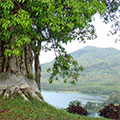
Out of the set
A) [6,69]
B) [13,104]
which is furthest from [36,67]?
[13,104]

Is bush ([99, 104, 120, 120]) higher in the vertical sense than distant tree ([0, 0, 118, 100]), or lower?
lower

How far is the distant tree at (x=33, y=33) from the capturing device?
8719mm

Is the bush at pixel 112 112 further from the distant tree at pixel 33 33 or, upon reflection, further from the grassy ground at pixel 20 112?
the grassy ground at pixel 20 112

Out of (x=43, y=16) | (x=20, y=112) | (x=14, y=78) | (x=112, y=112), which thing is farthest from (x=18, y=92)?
(x=112, y=112)

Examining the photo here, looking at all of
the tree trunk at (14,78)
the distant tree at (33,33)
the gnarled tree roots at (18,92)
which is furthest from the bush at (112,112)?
the gnarled tree roots at (18,92)

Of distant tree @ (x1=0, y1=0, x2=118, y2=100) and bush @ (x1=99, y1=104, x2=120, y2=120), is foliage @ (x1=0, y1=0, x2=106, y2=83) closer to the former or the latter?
distant tree @ (x1=0, y1=0, x2=118, y2=100)

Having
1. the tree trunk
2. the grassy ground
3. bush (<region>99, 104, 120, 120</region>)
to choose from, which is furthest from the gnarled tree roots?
bush (<region>99, 104, 120, 120</region>)

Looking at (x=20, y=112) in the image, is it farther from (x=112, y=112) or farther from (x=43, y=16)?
(x=112, y=112)

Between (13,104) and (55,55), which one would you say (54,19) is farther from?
(55,55)

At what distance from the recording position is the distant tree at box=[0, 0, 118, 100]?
28.6 feet

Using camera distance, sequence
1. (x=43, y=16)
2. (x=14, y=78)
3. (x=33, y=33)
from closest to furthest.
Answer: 1. (x=43, y=16)
2. (x=33, y=33)
3. (x=14, y=78)

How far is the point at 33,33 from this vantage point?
1087 cm

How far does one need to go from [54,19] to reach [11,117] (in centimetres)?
417

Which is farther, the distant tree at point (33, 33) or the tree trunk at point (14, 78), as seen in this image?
the tree trunk at point (14, 78)
